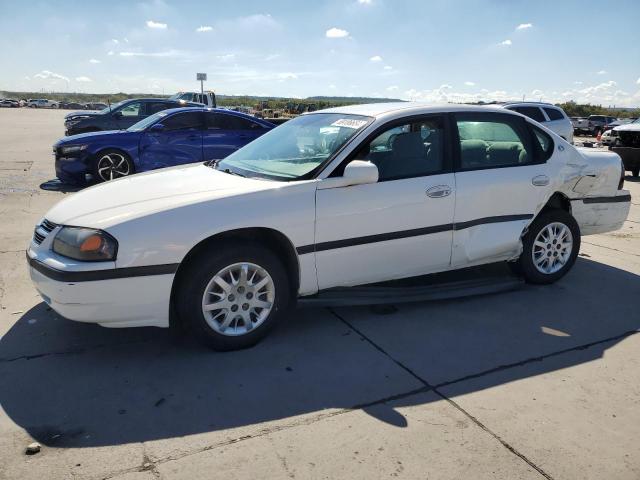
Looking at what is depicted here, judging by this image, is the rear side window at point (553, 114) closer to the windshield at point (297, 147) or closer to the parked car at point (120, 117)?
the parked car at point (120, 117)

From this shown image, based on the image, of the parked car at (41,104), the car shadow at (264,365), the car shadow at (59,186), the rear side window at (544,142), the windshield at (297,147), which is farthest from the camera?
the parked car at (41,104)

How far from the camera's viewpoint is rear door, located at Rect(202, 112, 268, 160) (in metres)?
9.80

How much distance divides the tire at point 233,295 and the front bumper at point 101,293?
16 centimetres

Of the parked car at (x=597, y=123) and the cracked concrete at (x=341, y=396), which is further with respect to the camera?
the parked car at (x=597, y=123)

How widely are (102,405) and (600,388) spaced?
2949mm

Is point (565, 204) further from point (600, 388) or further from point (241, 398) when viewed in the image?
point (241, 398)

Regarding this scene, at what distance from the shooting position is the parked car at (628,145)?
496 inches

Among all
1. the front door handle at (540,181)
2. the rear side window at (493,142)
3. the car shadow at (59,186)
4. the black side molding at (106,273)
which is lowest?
the car shadow at (59,186)

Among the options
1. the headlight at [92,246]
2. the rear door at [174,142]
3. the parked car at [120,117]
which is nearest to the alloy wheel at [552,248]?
the headlight at [92,246]

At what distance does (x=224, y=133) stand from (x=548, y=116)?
801 centimetres

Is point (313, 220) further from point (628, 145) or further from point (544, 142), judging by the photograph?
point (628, 145)

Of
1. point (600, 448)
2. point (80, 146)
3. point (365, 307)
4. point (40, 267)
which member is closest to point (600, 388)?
point (600, 448)

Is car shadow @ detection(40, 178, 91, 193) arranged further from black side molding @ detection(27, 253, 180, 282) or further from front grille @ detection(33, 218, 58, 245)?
black side molding @ detection(27, 253, 180, 282)

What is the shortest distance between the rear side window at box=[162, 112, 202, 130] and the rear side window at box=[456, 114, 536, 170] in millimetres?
6448
